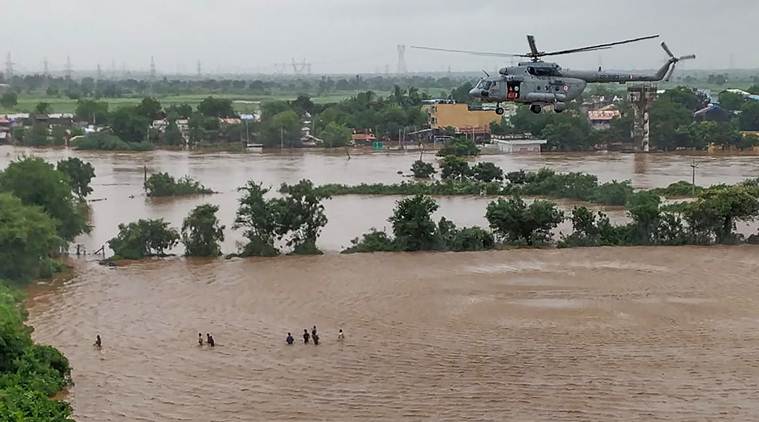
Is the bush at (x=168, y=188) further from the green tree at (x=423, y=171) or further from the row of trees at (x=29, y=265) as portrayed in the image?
the green tree at (x=423, y=171)

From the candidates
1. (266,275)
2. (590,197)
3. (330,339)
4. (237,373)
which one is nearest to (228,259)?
(266,275)

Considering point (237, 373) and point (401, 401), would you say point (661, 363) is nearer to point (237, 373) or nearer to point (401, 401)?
point (401, 401)

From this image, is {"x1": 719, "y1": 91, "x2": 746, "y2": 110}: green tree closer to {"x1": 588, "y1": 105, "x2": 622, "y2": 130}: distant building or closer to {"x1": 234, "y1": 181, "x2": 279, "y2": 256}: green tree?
{"x1": 588, "y1": 105, "x2": 622, "y2": 130}: distant building

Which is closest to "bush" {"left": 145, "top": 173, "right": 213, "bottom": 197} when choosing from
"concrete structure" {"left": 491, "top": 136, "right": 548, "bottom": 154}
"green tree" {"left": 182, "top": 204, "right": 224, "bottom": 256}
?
"green tree" {"left": 182, "top": 204, "right": 224, "bottom": 256}

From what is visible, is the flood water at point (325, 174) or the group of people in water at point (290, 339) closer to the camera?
the group of people in water at point (290, 339)

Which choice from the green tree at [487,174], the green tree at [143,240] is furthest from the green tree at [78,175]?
the green tree at [487,174]

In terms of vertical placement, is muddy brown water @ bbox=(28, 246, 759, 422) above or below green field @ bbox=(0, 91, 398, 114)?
below
